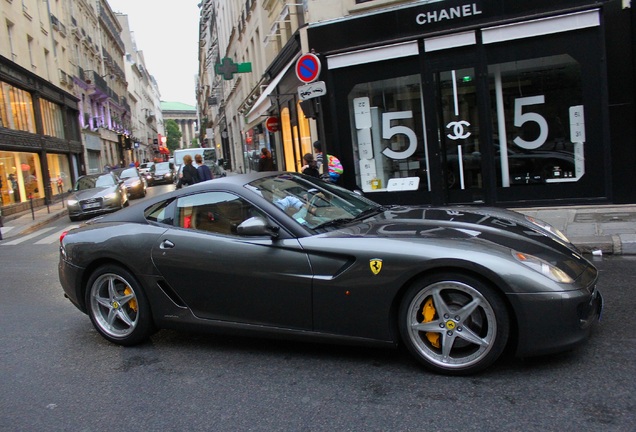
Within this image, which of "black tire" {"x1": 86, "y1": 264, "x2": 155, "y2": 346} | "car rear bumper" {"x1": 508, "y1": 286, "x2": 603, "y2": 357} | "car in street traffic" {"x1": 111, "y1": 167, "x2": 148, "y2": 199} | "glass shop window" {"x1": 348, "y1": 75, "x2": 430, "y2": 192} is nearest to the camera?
"car rear bumper" {"x1": 508, "y1": 286, "x2": 603, "y2": 357}

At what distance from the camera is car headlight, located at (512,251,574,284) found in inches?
127

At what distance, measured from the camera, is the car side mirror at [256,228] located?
374 cm

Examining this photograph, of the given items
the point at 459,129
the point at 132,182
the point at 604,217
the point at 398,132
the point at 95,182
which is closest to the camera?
the point at 604,217

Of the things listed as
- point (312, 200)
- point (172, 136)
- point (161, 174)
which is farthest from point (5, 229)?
point (172, 136)

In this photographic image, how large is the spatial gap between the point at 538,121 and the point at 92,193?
44.6 feet

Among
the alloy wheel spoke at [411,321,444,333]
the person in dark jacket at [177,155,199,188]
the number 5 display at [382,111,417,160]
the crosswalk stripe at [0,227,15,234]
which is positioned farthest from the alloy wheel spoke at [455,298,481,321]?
the crosswalk stripe at [0,227,15,234]

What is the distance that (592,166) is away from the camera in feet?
32.1

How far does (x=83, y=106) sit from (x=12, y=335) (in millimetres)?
35564

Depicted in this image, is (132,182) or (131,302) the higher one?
(132,182)

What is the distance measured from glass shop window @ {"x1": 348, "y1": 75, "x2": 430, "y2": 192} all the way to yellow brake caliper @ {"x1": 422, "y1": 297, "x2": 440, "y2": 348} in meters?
8.27

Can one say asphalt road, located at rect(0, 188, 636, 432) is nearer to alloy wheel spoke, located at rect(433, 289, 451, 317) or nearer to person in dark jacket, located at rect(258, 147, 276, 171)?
alloy wheel spoke, located at rect(433, 289, 451, 317)

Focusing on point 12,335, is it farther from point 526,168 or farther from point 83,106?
point 83,106

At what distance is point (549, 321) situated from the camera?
315 centimetres

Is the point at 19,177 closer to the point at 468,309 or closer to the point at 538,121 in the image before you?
the point at 538,121
